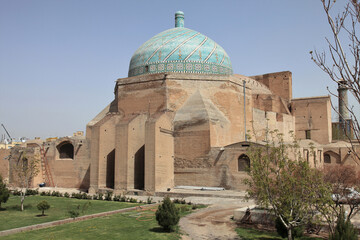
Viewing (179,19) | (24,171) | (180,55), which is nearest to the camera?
(24,171)

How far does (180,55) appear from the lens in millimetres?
21828

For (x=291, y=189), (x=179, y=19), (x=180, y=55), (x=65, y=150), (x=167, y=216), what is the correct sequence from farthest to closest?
(x=179, y=19)
(x=65, y=150)
(x=180, y=55)
(x=167, y=216)
(x=291, y=189)

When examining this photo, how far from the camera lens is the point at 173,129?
64.0 ft

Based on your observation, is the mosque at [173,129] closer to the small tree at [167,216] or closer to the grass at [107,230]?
the grass at [107,230]

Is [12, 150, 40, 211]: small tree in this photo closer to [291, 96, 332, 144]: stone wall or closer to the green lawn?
the green lawn

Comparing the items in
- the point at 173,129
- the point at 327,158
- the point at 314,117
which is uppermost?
the point at 314,117

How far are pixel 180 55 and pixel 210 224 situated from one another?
13.7 m

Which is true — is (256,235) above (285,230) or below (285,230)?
below

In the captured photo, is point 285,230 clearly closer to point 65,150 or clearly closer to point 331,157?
point 65,150

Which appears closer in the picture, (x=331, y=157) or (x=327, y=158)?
(x=331, y=157)

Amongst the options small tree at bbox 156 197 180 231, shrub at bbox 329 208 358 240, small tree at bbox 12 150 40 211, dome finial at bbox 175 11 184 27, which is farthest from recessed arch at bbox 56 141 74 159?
shrub at bbox 329 208 358 240

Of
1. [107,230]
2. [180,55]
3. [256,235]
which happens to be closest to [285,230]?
[256,235]

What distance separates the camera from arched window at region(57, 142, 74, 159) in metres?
22.4

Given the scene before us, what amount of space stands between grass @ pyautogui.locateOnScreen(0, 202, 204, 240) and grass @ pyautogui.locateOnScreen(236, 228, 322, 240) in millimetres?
1590
